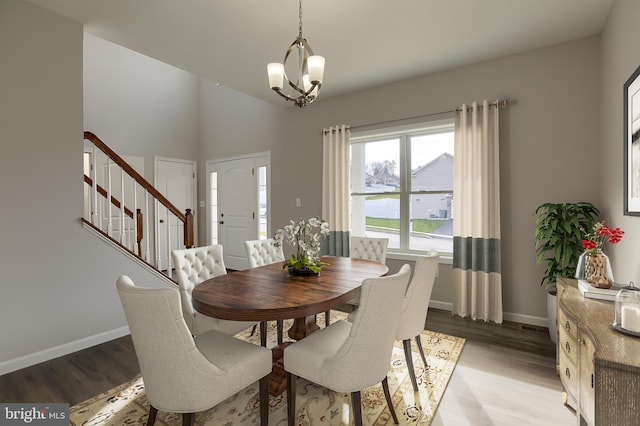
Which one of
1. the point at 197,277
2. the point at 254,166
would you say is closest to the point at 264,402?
the point at 197,277

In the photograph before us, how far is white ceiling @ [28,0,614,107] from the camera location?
233cm

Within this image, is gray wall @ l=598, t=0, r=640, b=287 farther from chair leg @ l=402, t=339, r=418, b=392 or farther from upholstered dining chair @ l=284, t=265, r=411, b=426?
upholstered dining chair @ l=284, t=265, r=411, b=426

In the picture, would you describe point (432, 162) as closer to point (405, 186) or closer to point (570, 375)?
point (405, 186)

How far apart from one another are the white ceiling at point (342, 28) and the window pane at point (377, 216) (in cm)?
161

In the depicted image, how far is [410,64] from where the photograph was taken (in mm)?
3299

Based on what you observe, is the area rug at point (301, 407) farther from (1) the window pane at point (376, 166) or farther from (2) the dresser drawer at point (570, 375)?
(1) the window pane at point (376, 166)

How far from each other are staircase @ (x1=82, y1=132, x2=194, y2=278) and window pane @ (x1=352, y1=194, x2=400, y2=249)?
2160 mm

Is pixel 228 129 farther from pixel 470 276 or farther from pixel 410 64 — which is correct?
pixel 470 276

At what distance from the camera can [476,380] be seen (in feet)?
6.98

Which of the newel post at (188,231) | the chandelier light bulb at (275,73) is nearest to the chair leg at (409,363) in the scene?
the chandelier light bulb at (275,73)

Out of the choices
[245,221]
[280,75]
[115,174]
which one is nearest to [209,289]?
[280,75]

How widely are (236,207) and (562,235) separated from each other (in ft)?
15.3

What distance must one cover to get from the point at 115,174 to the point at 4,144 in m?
2.75

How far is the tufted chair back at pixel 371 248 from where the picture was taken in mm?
3131
